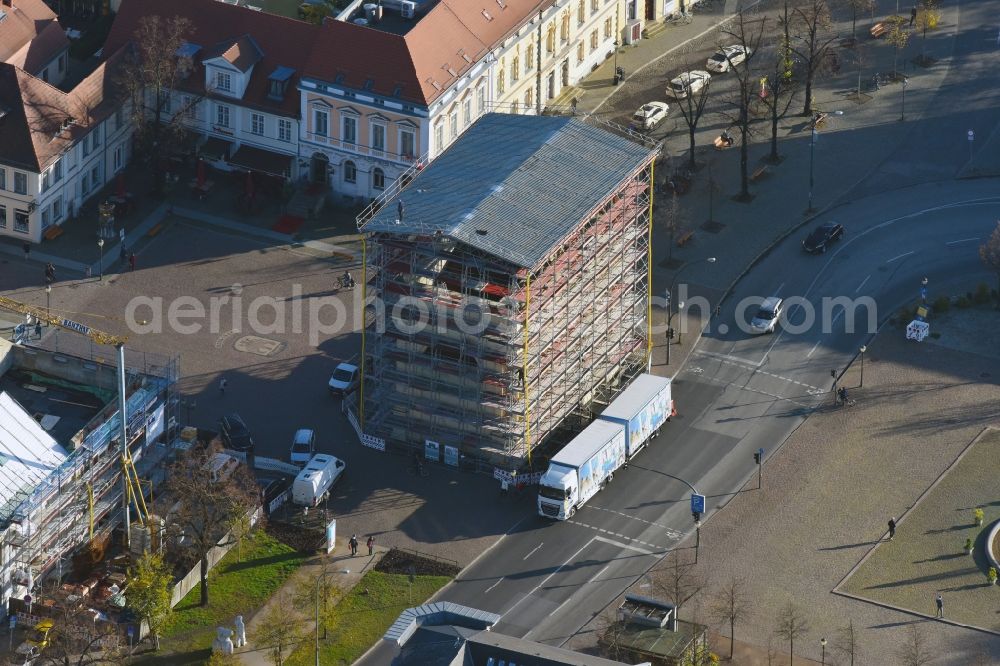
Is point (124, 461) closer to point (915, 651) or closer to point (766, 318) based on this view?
point (915, 651)

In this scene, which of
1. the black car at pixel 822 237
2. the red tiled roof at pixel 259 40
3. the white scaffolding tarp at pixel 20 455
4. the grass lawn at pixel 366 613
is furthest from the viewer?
the red tiled roof at pixel 259 40

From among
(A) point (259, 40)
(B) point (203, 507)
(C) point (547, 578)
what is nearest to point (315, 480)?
(B) point (203, 507)

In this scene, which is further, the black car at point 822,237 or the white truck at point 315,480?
the black car at point 822,237

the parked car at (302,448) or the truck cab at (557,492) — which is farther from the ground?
the parked car at (302,448)

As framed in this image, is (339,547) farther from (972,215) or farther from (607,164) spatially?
(972,215)

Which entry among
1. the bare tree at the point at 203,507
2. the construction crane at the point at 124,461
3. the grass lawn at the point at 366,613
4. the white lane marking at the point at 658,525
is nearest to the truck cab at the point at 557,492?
the white lane marking at the point at 658,525

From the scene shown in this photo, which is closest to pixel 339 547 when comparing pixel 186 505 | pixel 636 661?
pixel 186 505

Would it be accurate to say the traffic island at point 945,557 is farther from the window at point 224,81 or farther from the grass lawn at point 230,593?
the window at point 224,81
